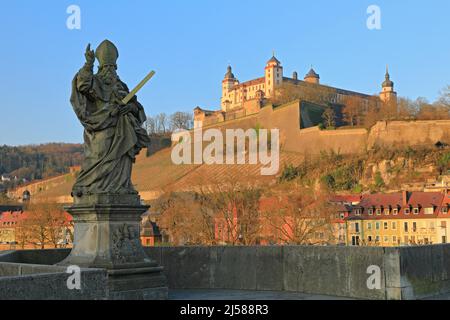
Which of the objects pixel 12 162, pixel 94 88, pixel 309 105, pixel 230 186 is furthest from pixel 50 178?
pixel 94 88

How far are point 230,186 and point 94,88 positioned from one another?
40.3m

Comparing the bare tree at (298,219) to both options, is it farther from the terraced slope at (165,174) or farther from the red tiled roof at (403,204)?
the terraced slope at (165,174)

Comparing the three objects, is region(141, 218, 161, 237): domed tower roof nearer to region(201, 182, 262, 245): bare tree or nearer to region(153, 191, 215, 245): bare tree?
region(153, 191, 215, 245): bare tree

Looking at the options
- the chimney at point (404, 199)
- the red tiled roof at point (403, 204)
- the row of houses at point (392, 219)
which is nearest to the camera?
the row of houses at point (392, 219)

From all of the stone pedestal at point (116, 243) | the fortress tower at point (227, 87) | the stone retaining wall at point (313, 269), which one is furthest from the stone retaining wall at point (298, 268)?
the fortress tower at point (227, 87)

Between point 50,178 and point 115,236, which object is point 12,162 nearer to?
point 50,178

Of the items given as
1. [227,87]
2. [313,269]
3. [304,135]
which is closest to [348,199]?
[304,135]

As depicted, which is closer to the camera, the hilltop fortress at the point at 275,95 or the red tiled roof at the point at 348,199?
the red tiled roof at the point at 348,199

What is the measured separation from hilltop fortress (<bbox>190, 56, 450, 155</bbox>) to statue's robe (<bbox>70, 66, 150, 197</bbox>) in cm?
9000

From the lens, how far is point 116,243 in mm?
7754

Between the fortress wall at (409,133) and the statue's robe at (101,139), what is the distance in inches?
3548

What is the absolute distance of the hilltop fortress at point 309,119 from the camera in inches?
3735

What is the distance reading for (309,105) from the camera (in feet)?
367

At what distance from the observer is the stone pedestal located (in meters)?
7.65
